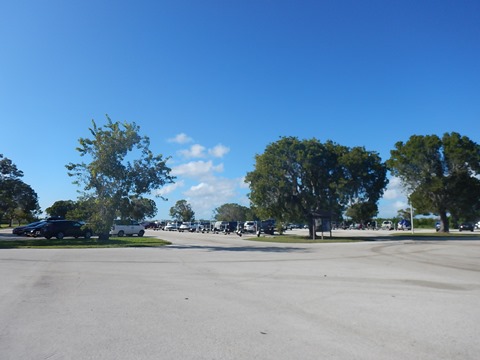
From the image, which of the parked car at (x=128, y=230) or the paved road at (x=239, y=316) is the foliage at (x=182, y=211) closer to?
the parked car at (x=128, y=230)

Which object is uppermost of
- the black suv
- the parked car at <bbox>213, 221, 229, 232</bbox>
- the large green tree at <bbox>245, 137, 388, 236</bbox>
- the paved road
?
the large green tree at <bbox>245, 137, 388, 236</bbox>

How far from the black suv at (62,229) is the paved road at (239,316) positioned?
26624mm

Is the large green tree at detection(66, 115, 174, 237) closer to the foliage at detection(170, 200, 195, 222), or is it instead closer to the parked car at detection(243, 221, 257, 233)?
the parked car at detection(243, 221, 257, 233)

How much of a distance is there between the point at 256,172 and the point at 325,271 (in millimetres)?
30495

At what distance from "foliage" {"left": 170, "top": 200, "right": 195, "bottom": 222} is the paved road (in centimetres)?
11376

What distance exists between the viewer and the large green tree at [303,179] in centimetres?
4303

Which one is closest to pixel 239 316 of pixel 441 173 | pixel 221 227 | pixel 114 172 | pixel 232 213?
Answer: pixel 114 172

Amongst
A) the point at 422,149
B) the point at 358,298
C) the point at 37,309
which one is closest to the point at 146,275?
the point at 37,309

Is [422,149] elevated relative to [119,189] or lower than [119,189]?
elevated

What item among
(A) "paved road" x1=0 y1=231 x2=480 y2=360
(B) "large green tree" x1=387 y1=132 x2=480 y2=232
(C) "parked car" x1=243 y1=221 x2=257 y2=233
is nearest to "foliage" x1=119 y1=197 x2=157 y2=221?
(A) "paved road" x1=0 y1=231 x2=480 y2=360

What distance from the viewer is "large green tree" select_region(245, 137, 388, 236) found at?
141 feet

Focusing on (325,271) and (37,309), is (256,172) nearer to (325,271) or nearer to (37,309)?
(325,271)

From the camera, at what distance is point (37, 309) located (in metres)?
8.11

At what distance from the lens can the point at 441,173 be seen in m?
53.5
